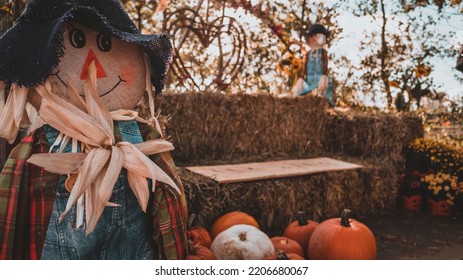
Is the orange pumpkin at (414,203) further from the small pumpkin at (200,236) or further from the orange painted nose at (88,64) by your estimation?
the orange painted nose at (88,64)

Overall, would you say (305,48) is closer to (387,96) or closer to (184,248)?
(387,96)

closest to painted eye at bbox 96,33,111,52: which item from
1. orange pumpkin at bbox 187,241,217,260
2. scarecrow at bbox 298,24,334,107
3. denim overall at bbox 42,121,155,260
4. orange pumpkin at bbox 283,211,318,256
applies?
denim overall at bbox 42,121,155,260

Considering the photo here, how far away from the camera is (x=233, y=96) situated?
4078 millimetres

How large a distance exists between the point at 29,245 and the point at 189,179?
1.68 metres

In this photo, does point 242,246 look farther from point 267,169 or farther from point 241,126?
point 241,126

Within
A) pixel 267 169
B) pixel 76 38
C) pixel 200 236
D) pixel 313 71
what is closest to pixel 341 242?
pixel 200 236

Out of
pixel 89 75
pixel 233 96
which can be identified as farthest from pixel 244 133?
pixel 89 75

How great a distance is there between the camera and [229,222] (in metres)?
2.95

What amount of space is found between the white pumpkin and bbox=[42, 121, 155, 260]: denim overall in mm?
995

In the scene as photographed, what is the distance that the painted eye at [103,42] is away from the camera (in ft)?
4.70

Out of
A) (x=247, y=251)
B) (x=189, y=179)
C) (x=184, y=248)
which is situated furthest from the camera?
(x=189, y=179)

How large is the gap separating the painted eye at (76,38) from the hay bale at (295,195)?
1679 mm

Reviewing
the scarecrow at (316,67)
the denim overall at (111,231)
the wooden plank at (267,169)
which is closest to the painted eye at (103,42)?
the denim overall at (111,231)
